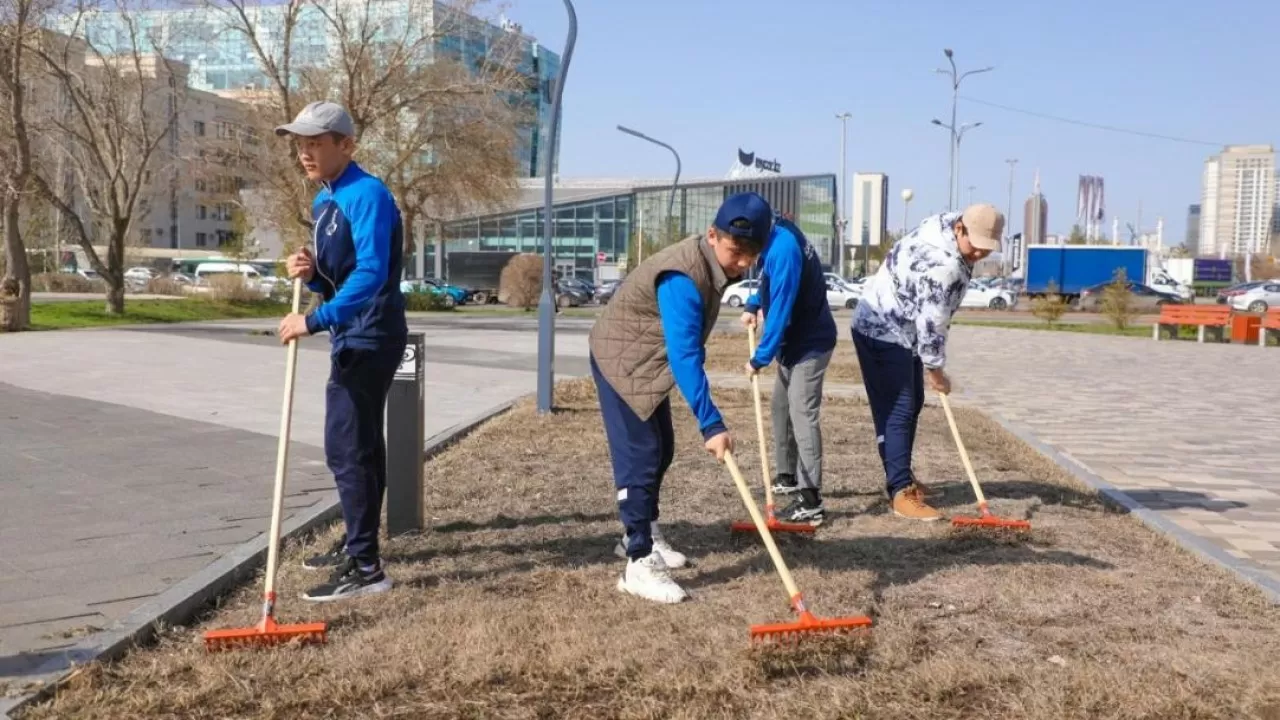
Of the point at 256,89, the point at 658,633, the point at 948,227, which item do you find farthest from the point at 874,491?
the point at 256,89

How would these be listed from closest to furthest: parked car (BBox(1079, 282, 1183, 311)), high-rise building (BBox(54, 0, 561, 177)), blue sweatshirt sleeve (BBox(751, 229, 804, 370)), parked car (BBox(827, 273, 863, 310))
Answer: blue sweatshirt sleeve (BBox(751, 229, 804, 370)) < high-rise building (BBox(54, 0, 561, 177)) < parked car (BBox(827, 273, 863, 310)) < parked car (BBox(1079, 282, 1183, 311))

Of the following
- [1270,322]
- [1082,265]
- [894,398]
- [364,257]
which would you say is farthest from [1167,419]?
[1082,265]

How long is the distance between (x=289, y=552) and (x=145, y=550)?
24.2 inches

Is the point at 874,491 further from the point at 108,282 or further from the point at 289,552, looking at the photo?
the point at 108,282

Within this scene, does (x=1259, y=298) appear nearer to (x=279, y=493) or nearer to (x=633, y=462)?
(x=633, y=462)

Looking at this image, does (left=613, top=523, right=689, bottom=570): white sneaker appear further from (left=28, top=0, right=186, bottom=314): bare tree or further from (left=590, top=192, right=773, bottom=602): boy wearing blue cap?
(left=28, top=0, right=186, bottom=314): bare tree

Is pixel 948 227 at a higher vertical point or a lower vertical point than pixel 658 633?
higher

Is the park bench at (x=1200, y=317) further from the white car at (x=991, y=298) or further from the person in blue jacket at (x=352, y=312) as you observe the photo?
the person in blue jacket at (x=352, y=312)

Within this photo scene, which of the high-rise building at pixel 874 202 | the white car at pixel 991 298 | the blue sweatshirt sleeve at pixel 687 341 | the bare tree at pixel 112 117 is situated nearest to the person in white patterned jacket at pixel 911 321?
the blue sweatshirt sleeve at pixel 687 341

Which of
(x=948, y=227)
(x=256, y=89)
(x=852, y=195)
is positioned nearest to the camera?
(x=948, y=227)

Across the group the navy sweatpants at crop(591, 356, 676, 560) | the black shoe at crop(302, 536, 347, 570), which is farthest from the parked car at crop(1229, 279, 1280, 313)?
the black shoe at crop(302, 536, 347, 570)

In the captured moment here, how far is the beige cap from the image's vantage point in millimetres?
5672

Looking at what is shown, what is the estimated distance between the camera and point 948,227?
5.93 meters

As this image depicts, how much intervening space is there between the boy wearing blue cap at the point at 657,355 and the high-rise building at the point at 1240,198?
642ft
